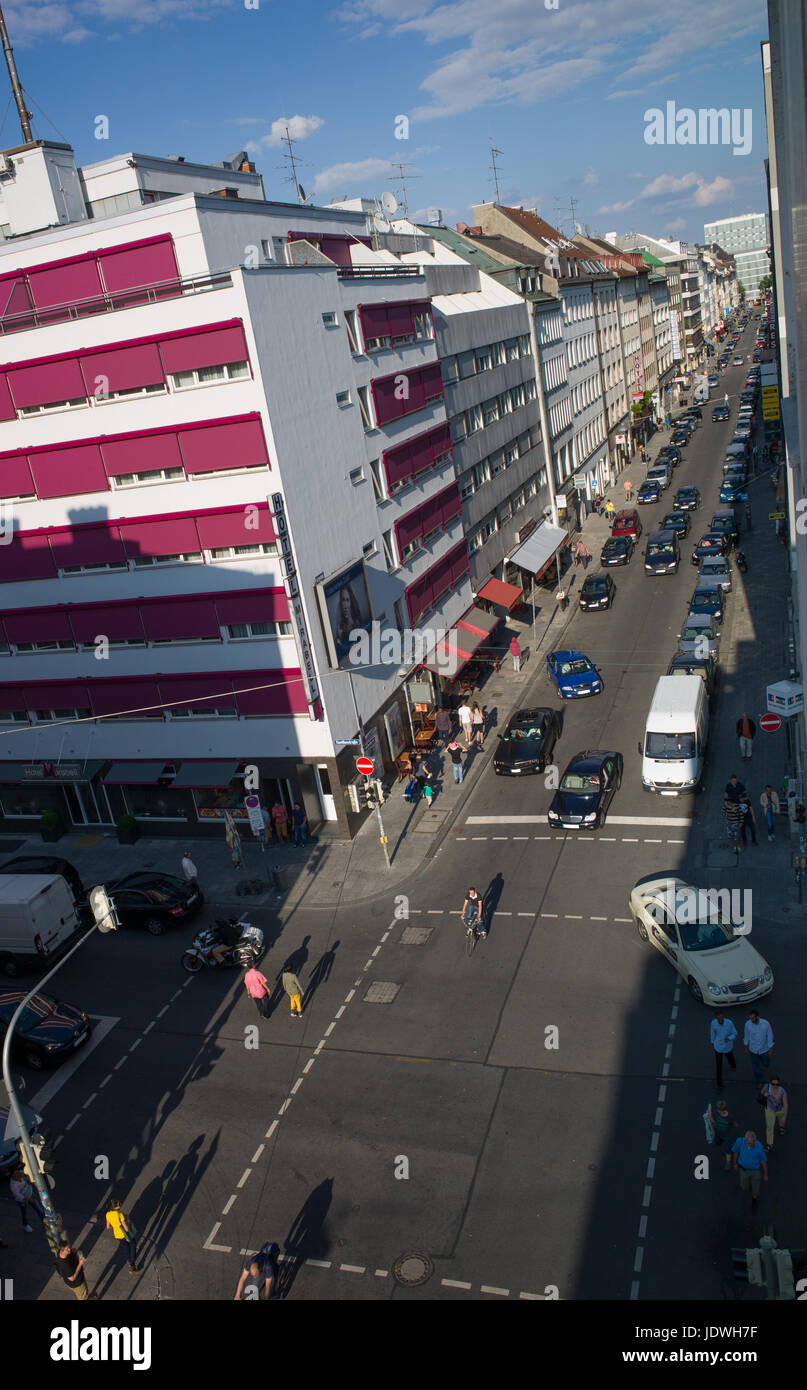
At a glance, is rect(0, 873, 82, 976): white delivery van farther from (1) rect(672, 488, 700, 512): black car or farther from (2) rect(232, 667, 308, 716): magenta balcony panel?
(1) rect(672, 488, 700, 512): black car

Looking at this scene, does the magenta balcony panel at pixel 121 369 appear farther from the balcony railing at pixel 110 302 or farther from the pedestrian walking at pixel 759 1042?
the pedestrian walking at pixel 759 1042

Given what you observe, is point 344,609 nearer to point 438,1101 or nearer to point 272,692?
point 272,692

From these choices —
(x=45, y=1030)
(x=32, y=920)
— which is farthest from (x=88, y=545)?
(x=45, y=1030)

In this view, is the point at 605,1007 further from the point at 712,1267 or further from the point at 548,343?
the point at 548,343

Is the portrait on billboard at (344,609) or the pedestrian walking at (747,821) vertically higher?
the portrait on billboard at (344,609)

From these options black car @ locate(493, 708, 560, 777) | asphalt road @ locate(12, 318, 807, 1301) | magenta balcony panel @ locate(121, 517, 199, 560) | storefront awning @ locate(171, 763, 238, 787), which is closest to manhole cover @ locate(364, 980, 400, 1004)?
asphalt road @ locate(12, 318, 807, 1301)

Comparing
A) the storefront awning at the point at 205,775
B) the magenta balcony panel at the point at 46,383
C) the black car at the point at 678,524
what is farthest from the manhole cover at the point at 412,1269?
the black car at the point at 678,524
